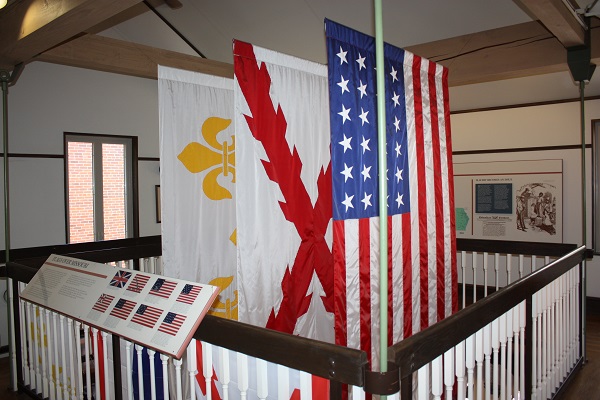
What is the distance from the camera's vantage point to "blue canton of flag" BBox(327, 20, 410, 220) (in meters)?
2.21

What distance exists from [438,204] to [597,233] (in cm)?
305

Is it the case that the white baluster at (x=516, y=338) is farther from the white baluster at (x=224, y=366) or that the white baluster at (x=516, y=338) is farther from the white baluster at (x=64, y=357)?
the white baluster at (x=64, y=357)

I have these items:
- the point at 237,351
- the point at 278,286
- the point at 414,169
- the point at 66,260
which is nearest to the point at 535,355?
the point at 414,169

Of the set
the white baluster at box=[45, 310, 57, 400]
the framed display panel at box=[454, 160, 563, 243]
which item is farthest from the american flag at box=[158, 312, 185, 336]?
the framed display panel at box=[454, 160, 563, 243]

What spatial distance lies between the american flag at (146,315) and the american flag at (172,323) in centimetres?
6

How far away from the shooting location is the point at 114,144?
5191 millimetres

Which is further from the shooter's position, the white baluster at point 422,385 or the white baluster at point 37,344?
the white baluster at point 37,344

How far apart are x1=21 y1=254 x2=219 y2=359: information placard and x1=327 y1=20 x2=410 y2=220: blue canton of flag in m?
0.80

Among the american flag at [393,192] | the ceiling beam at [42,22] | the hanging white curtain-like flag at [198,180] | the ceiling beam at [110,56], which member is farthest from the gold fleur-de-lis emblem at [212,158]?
the american flag at [393,192]

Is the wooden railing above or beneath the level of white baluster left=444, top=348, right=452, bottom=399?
above

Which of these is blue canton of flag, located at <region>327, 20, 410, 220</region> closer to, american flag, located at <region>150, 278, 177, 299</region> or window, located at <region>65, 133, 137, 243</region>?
american flag, located at <region>150, 278, 177, 299</region>

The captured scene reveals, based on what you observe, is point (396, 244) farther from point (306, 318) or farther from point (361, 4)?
point (361, 4)

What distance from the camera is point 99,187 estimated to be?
5145mm

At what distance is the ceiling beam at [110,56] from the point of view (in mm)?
3471
